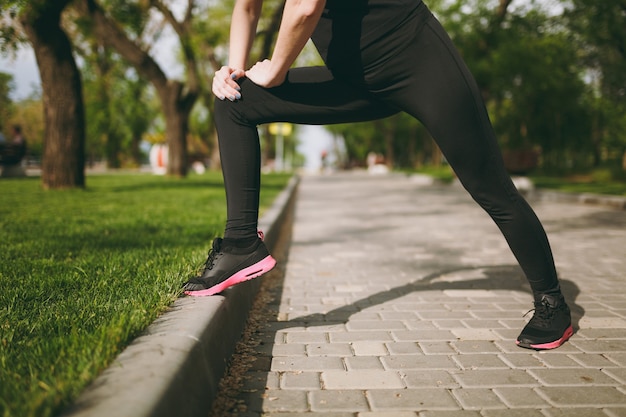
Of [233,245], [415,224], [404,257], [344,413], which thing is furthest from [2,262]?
[415,224]

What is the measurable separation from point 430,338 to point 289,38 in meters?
1.66

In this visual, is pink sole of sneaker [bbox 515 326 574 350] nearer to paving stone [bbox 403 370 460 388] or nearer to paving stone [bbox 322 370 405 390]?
paving stone [bbox 403 370 460 388]

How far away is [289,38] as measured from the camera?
2.40 metres

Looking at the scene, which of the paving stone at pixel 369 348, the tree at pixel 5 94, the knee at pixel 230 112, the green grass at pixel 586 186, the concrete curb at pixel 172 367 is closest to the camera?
the concrete curb at pixel 172 367

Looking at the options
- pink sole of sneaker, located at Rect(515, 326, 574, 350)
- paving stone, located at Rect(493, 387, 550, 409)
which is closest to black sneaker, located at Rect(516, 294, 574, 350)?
pink sole of sneaker, located at Rect(515, 326, 574, 350)

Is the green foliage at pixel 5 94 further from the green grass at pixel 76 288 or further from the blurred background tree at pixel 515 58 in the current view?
the green grass at pixel 76 288

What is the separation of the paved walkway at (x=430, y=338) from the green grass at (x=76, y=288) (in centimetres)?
57

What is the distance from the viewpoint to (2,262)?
364 cm

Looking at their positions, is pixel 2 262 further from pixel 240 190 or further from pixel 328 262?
pixel 328 262

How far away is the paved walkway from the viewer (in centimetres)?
216

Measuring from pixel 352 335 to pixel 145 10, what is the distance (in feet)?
51.4

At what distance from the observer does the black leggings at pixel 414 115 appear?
2471mm

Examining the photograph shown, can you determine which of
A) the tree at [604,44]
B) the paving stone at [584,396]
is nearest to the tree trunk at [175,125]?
the tree at [604,44]

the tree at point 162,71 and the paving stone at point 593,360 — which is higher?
the tree at point 162,71
